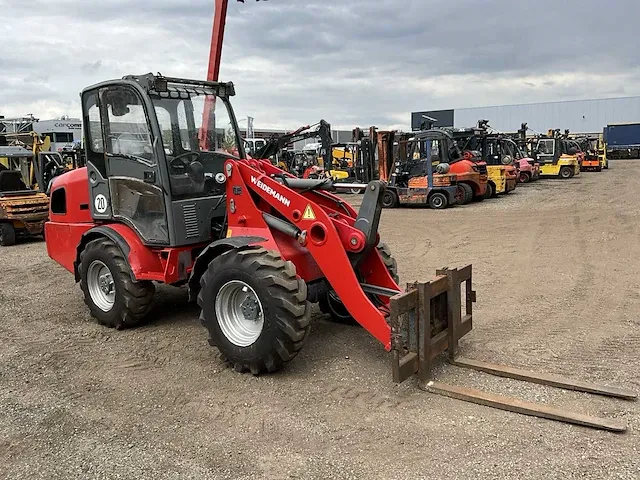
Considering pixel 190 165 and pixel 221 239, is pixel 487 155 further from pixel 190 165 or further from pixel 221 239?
pixel 221 239

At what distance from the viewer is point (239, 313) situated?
521 centimetres

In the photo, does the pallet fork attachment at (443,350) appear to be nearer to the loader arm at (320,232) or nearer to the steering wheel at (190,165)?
the loader arm at (320,232)

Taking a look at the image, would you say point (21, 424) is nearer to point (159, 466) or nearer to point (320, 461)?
point (159, 466)

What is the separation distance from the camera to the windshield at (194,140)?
19.6ft

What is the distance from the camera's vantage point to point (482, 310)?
22.4 ft

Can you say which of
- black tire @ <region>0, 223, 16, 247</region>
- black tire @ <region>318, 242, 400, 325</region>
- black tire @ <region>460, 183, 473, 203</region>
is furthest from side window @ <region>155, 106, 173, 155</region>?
black tire @ <region>460, 183, 473, 203</region>

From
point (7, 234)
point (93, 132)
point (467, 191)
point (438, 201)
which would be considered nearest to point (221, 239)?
point (93, 132)

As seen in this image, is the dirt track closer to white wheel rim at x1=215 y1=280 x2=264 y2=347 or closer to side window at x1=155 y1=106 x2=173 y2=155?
white wheel rim at x1=215 y1=280 x2=264 y2=347

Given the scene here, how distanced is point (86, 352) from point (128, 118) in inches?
94.5

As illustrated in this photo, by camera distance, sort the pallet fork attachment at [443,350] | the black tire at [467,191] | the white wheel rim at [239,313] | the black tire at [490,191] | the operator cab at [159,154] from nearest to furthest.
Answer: the pallet fork attachment at [443,350] < the white wheel rim at [239,313] < the operator cab at [159,154] < the black tire at [467,191] < the black tire at [490,191]

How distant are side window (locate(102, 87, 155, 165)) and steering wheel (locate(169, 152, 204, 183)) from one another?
0.25 m

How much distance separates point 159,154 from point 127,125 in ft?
2.03

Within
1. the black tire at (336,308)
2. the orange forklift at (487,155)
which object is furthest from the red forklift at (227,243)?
the orange forklift at (487,155)

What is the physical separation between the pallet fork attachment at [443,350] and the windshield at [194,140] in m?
2.66
